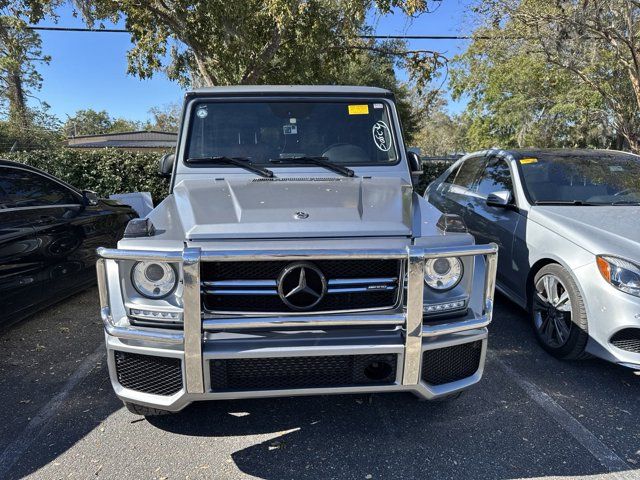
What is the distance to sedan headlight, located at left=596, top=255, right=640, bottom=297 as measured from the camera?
3119 mm

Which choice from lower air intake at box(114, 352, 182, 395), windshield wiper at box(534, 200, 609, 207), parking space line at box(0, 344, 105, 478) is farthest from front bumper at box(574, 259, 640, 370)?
parking space line at box(0, 344, 105, 478)

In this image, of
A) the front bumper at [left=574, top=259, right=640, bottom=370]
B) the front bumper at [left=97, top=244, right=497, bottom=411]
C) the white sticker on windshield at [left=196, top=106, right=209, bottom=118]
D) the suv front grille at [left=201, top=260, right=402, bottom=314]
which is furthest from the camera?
the white sticker on windshield at [left=196, top=106, right=209, bottom=118]

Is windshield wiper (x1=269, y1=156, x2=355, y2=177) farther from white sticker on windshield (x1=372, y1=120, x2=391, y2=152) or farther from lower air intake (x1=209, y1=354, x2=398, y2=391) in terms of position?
lower air intake (x1=209, y1=354, x2=398, y2=391)

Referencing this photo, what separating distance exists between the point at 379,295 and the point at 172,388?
1.16 meters

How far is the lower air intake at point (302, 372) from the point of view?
2244mm

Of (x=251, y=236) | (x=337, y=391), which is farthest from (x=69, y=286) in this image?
(x=337, y=391)

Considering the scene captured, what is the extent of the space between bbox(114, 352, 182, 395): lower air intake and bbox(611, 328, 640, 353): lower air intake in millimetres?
2947

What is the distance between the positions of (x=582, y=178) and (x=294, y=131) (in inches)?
118

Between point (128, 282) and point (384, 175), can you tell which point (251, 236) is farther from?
point (384, 175)

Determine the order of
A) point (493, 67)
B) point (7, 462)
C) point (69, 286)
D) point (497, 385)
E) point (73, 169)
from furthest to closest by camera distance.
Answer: point (493, 67), point (73, 169), point (69, 286), point (497, 385), point (7, 462)

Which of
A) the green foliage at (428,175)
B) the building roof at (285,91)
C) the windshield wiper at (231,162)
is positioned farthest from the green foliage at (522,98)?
the windshield wiper at (231,162)

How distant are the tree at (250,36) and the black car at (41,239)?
5072mm

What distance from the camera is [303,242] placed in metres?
2.29

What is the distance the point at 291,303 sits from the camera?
7.50 feet
